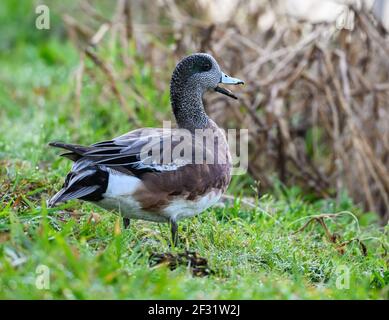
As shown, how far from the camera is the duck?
12.1 ft

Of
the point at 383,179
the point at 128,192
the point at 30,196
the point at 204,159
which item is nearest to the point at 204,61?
the point at 204,159

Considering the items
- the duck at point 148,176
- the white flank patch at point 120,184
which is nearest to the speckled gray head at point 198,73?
the duck at point 148,176

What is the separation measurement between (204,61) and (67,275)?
1824 mm

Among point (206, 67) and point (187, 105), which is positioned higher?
point (206, 67)

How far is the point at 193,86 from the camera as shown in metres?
4.37

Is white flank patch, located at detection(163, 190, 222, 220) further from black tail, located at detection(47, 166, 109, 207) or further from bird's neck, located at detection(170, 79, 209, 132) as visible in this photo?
bird's neck, located at detection(170, 79, 209, 132)

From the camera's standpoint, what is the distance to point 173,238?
3.89 m

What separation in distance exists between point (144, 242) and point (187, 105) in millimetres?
956

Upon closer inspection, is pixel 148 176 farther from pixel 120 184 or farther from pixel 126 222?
pixel 126 222

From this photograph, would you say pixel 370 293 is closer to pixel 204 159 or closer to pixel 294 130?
pixel 204 159

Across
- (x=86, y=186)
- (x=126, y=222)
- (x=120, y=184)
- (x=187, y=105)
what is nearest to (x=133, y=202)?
(x=120, y=184)

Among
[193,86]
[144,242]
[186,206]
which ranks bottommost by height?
[144,242]

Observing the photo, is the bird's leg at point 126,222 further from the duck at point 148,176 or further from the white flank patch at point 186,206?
the white flank patch at point 186,206

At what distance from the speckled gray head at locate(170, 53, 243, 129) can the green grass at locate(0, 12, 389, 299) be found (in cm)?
63
